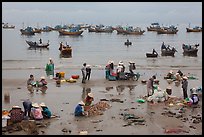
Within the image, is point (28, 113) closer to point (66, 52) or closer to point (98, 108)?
point (98, 108)

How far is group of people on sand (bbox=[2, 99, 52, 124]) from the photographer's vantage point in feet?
37.0

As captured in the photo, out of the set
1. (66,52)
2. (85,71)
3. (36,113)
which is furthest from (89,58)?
(36,113)

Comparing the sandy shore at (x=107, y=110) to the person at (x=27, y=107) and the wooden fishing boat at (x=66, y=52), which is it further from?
the wooden fishing boat at (x=66, y=52)

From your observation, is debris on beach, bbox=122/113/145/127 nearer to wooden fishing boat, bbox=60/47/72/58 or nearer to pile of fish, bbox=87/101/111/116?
pile of fish, bbox=87/101/111/116

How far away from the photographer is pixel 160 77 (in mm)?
21297

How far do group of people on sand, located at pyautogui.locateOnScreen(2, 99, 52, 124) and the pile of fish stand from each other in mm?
1412

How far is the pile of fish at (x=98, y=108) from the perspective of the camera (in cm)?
1256

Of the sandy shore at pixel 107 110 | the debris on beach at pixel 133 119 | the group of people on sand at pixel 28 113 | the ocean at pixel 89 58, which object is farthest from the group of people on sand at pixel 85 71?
the group of people on sand at pixel 28 113

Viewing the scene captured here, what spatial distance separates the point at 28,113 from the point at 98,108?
2.61 metres

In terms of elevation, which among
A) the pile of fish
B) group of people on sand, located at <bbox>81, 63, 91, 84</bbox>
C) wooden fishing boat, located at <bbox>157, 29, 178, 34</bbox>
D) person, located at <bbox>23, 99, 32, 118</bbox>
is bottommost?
the pile of fish

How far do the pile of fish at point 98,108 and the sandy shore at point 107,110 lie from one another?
0.70ft

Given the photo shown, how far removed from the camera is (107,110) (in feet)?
43.3

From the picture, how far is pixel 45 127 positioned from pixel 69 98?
420 cm

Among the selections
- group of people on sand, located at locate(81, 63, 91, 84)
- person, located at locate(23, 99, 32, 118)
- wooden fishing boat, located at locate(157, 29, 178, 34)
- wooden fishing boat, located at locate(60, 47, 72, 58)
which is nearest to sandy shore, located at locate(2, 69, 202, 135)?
group of people on sand, located at locate(81, 63, 91, 84)
